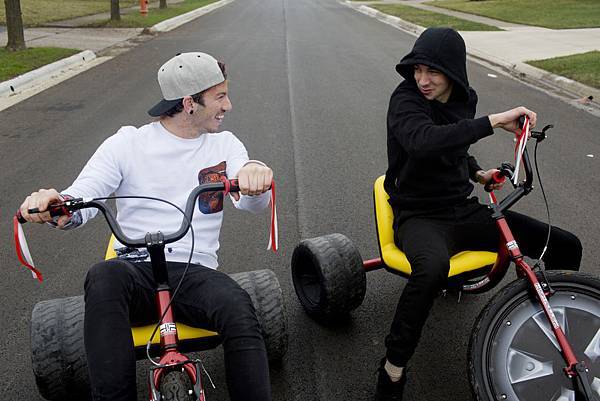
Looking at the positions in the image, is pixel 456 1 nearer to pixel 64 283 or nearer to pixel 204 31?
pixel 204 31

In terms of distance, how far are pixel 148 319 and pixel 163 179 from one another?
0.62 meters

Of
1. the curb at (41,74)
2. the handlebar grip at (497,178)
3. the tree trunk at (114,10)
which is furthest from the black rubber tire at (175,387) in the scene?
the tree trunk at (114,10)

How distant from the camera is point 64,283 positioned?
4.13 meters

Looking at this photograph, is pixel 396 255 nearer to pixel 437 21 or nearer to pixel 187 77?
pixel 187 77

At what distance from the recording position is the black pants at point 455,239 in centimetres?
286

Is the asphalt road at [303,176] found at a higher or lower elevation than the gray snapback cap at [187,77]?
lower

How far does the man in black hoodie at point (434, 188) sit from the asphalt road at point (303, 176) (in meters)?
0.55

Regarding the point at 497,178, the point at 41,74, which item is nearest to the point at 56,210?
the point at 497,178

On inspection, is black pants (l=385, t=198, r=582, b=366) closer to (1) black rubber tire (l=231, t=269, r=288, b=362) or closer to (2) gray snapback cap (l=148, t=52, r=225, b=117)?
(1) black rubber tire (l=231, t=269, r=288, b=362)

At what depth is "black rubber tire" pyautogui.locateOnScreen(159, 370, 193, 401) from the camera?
2148 millimetres

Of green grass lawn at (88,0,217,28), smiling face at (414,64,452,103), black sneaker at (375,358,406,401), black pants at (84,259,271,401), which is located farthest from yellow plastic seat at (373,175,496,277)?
green grass lawn at (88,0,217,28)

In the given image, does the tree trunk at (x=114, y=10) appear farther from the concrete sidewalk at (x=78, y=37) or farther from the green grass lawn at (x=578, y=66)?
the green grass lawn at (x=578, y=66)

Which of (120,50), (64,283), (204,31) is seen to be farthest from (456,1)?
(64,283)

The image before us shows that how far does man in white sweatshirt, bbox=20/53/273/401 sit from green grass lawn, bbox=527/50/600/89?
895cm
